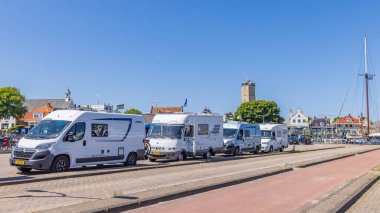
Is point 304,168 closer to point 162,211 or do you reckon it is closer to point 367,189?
point 367,189

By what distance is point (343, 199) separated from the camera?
998 centimetres

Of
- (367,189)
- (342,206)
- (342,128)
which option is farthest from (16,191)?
(342,128)

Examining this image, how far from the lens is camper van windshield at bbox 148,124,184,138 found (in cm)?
2420

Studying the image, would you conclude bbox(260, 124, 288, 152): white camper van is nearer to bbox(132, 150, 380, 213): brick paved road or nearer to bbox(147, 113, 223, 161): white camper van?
bbox(147, 113, 223, 161): white camper van

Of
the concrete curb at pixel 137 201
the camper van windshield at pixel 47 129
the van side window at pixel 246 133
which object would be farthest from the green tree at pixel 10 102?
the concrete curb at pixel 137 201

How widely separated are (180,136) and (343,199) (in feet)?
49.1

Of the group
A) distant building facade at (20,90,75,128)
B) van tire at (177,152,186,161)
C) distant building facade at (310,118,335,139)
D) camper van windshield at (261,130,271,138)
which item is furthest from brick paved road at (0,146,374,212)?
distant building facade at (310,118,335,139)

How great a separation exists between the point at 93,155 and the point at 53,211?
10.5m

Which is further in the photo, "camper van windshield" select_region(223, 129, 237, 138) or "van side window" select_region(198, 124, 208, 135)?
"camper van windshield" select_region(223, 129, 237, 138)

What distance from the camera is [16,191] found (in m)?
11.3

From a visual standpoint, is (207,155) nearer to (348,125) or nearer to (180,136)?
(180,136)

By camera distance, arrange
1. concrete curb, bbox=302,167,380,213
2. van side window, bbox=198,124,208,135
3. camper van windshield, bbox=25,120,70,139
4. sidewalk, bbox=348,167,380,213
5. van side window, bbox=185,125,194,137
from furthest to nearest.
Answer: van side window, bbox=198,124,208,135, van side window, bbox=185,125,194,137, camper van windshield, bbox=25,120,70,139, sidewalk, bbox=348,167,380,213, concrete curb, bbox=302,167,380,213

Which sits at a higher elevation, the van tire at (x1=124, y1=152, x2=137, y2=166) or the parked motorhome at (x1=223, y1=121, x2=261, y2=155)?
the parked motorhome at (x1=223, y1=121, x2=261, y2=155)

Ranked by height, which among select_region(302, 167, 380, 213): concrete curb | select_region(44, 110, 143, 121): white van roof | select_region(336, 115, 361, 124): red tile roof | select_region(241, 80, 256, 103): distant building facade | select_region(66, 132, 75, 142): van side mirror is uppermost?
select_region(241, 80, 256, 103): distant building facade
